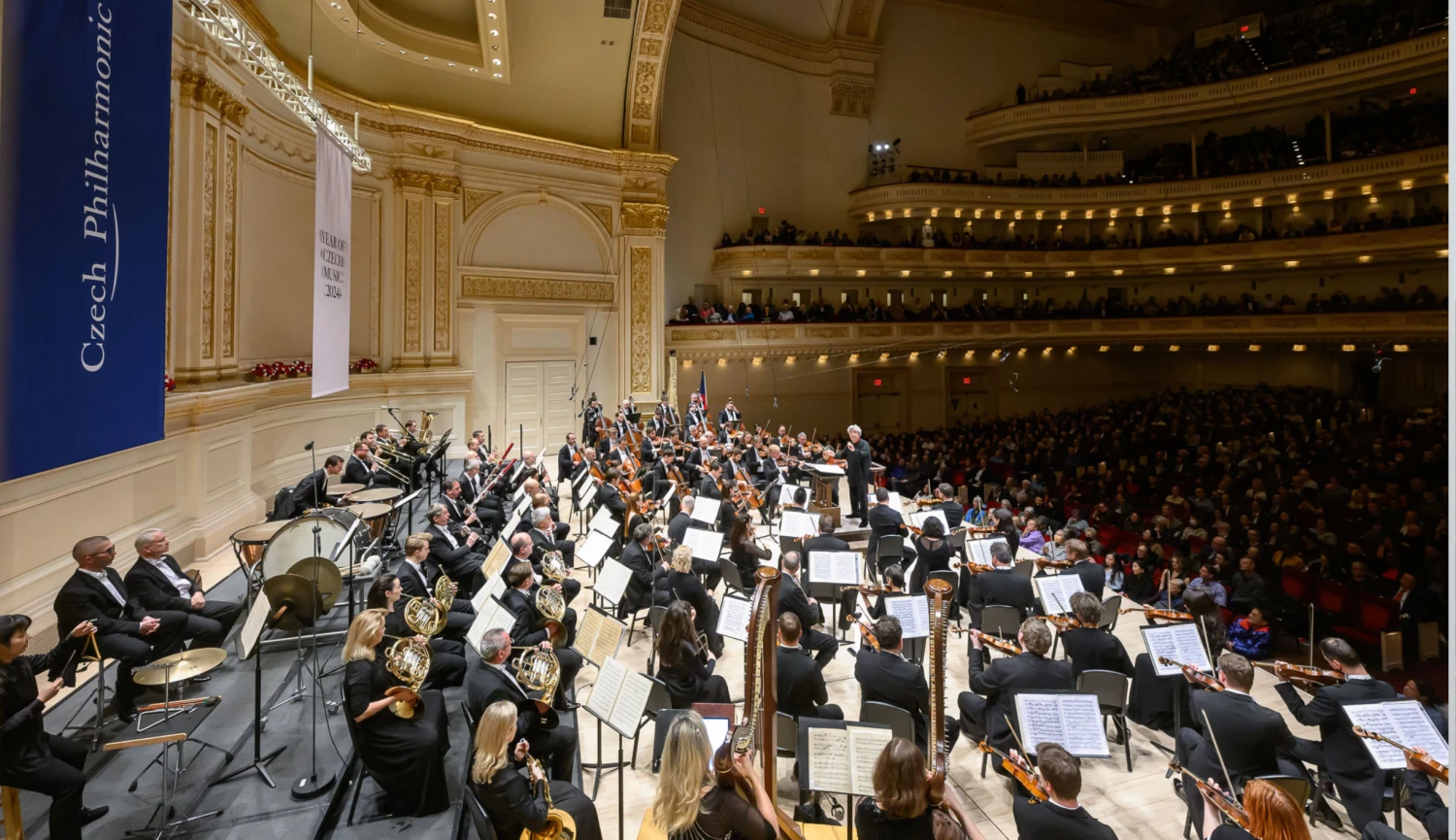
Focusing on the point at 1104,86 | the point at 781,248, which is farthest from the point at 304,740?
the point at 1104,86

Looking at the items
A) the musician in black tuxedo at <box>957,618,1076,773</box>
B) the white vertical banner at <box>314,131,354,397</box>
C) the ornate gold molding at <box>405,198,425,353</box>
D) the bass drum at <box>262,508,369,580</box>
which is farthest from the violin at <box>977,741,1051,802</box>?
the ornate gold molding at <box>405,198,425,353</box>

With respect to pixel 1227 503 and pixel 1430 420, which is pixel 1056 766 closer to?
pixel 1227 503

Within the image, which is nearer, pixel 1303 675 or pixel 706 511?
pixel 1303 675

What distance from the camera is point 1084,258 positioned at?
2630 cm

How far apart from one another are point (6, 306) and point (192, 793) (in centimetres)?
312

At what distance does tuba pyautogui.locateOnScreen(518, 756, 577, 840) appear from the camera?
3514 millimetres

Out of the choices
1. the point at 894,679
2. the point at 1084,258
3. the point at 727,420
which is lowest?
the point at 894,679

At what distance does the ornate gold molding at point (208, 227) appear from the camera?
8.98 meters

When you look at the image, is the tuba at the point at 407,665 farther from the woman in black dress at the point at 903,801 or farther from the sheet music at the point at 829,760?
the woman in black dress at the point at 903,801

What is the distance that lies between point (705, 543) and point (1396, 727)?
513 cm

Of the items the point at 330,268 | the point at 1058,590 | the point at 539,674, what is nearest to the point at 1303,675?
the point at 1058,590

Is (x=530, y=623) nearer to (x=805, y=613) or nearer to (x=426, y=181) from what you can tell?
(x=805, y=613)

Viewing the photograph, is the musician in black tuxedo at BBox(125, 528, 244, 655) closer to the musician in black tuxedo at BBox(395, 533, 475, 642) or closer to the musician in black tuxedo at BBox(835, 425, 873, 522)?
the musician in black tuxedo at BBox(395, 533, 475, 642)

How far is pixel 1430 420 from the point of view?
1864 centimetres
